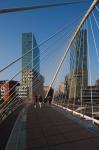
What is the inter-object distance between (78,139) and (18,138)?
221 cm

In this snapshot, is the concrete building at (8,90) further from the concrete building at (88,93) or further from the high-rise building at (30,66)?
the concrete building at (88,93)

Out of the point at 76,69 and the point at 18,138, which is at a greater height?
the point at 76,69

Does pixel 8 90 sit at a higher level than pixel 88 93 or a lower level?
lower

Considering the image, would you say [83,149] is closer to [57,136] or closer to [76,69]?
[57,136]

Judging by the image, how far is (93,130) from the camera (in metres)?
17.8

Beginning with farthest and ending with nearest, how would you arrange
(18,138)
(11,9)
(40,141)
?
(18,138) → (40,141) → (11,9)

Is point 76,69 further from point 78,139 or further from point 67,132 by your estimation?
point 78,139

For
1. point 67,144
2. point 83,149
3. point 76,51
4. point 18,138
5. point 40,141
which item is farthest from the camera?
point 76,51

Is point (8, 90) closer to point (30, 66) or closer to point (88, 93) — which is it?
point (30, 66)

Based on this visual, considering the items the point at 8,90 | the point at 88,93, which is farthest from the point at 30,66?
the point at 88,93

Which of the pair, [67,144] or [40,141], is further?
[40,141]

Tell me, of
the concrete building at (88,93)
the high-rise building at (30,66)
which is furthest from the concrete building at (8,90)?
the concrete building at (88,93)

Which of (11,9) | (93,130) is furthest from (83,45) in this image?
(11,9)

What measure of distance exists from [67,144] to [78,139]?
127 cm
